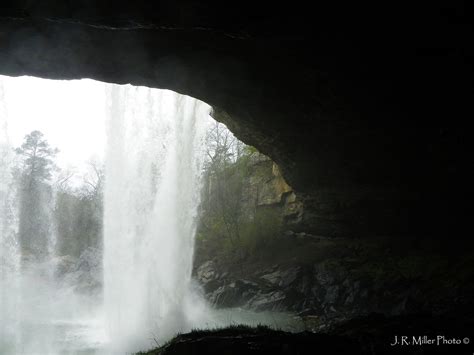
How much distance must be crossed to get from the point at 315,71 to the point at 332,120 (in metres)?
2.12

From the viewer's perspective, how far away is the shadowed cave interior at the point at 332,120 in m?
6.00

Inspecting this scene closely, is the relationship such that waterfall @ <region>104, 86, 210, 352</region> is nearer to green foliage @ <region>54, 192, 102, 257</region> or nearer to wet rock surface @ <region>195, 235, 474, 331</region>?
wet rock surface @ <region>195, 235, 474, 331</region>

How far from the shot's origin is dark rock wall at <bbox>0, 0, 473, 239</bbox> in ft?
20.3

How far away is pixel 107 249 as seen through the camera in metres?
12.7

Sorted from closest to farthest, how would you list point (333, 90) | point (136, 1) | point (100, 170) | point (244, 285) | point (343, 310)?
point (136, 1), point (333, 90), point (343, 310), point (244, 285), point (100, 170)

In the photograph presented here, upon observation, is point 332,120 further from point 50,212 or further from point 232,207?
point 50,212

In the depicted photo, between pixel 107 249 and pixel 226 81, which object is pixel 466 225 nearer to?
pixel 226 81

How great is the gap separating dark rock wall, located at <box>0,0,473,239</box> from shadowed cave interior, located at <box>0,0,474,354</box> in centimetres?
3

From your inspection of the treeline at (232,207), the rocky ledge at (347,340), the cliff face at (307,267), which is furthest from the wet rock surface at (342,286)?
the rocky ledge at (347,340)

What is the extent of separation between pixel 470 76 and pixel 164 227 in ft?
33.4

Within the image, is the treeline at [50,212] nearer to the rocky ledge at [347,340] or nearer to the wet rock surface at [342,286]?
the wet rock surface at [342,286]

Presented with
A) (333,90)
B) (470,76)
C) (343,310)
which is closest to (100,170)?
(343,310)

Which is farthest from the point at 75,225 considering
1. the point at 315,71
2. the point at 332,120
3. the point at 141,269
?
the point at 315,71

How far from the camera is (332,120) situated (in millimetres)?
9906
